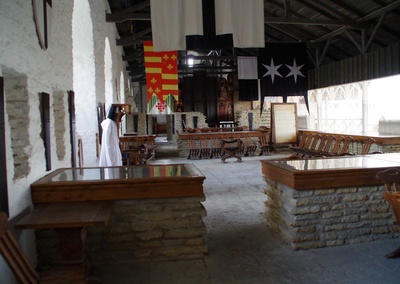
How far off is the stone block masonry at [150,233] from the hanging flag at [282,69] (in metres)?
7.16

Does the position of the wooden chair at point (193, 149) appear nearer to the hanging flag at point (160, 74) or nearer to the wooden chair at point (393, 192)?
the hanging flag at point (160, 74)

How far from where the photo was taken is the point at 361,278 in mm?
2697

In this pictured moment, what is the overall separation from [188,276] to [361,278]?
4.67 feet

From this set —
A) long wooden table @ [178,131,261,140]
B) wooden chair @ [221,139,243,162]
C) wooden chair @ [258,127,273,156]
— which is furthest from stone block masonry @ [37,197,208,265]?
wooden chair @ [258,127,273,156]

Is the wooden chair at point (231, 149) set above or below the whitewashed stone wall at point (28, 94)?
below

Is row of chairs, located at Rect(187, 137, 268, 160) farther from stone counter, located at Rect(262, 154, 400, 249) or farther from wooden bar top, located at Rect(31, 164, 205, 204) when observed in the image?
wooden bar top, located at Rect(31, 164, 205, 204)

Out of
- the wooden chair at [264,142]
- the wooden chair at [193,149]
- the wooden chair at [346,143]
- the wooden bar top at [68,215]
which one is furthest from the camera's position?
the wooden chair at [264,142]

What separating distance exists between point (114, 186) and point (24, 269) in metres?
1.03

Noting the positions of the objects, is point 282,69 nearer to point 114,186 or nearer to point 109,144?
point 109,144

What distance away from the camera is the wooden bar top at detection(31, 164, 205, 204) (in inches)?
116

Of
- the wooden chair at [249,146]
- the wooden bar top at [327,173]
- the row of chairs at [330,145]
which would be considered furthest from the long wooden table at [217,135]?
the wooden bar top at [327,173]

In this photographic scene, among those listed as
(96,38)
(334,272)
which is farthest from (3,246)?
(96,38)

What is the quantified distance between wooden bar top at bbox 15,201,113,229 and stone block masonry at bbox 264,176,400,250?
5.87ft

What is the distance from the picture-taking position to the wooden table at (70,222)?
2.34 m
